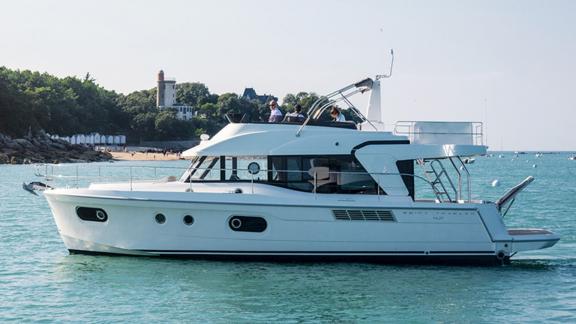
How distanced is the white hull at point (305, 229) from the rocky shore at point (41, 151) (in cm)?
7808

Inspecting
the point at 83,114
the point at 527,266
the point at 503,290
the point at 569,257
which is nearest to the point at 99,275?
the point at 503,290

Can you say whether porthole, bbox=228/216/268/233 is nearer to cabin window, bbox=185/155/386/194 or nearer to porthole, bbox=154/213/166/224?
cabin window, bbox=185/155/386/194

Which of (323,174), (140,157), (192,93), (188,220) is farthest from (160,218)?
(192,93)

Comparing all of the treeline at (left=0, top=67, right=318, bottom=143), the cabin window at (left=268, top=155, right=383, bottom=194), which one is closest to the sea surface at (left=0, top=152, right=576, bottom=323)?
the cabin window at (left=268, top=155, right=383, bottom=194)

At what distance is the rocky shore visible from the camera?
9488 centimetres

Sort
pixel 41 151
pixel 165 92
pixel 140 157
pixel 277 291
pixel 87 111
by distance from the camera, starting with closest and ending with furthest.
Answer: pixel 277 291 → pixel 41 151 → pixel 140 157 → pixel 87 111 → pixel 165 92

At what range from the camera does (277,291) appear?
53.6 feet

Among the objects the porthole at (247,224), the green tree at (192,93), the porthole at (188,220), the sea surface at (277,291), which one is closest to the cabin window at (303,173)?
the porthole at (247,224)

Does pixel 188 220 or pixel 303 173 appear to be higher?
pixel 303 173

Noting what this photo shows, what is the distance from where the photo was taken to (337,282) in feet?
56.0

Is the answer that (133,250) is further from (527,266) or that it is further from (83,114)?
(83,114)

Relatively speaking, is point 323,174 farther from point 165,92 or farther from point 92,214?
point 165,92

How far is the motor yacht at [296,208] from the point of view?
18.0 meters

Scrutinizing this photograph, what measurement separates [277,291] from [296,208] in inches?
83.6
